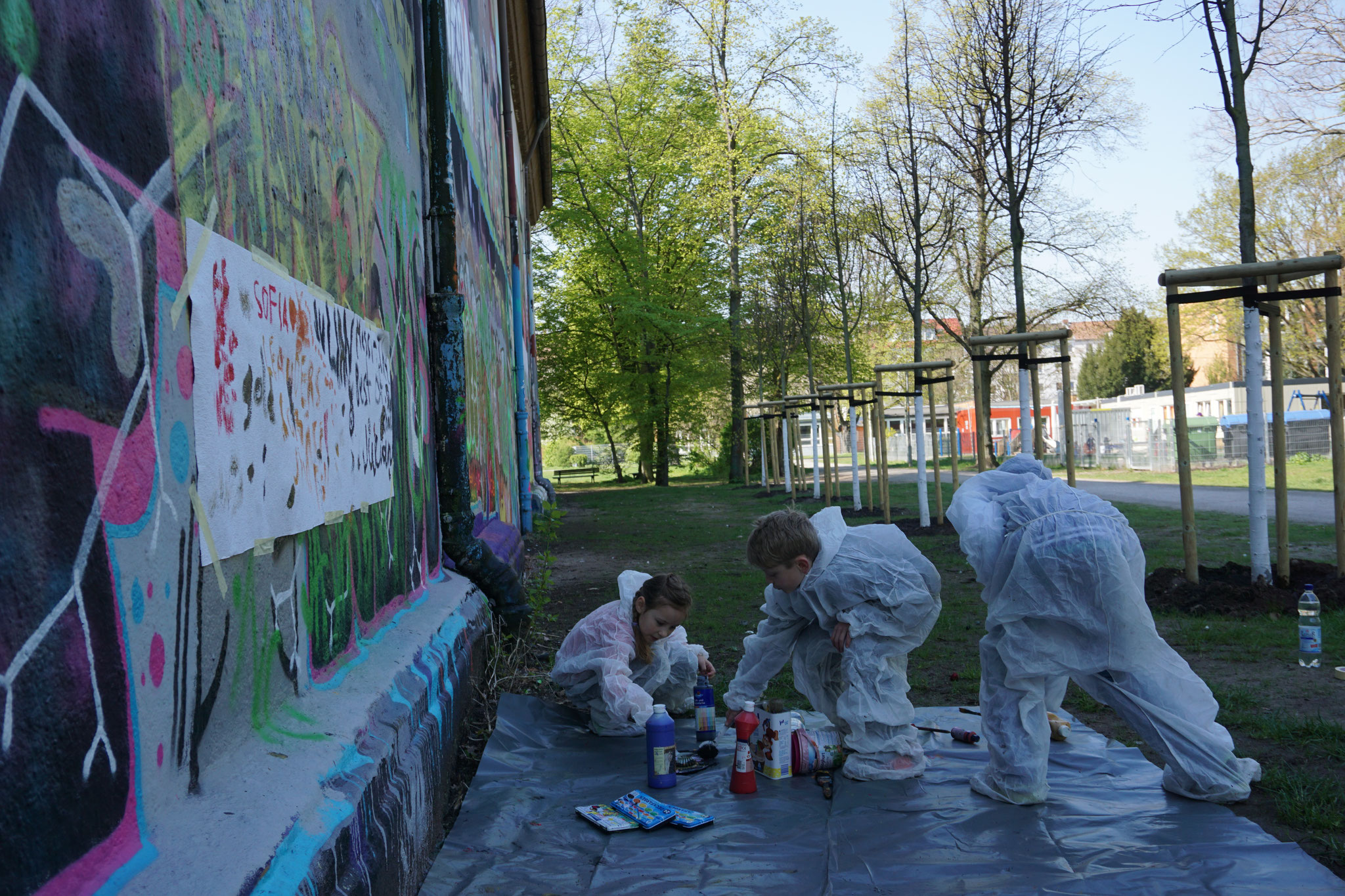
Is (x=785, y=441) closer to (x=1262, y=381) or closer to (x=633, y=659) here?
(x=1262, y=381)

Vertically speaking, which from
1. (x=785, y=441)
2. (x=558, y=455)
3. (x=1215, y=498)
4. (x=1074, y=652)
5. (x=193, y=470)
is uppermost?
(x=193, y=470)

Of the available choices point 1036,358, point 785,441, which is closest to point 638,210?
point 785,441

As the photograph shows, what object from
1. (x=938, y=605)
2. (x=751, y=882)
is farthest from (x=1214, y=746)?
(x=751, y=882)

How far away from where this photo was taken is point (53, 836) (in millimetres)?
1391

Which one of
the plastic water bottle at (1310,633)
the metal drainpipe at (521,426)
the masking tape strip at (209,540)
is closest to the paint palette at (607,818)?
the masking tape strip at (209,540)

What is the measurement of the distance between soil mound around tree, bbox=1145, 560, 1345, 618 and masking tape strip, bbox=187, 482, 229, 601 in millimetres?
6174

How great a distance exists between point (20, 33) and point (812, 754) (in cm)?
376

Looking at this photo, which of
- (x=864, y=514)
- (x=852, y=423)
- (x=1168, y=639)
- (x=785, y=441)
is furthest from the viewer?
(x=785, y=441)

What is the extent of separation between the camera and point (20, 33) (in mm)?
1379

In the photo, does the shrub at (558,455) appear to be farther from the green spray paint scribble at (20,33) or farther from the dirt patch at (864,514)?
the green spray paint scribble at (20,33)

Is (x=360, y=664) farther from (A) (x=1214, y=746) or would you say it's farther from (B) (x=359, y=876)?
(A) (x=1214, y=746)

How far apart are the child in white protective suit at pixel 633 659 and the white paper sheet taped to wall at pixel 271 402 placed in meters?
1.64

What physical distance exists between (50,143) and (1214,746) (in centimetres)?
404

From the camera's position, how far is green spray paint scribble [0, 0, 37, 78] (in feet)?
4.40
